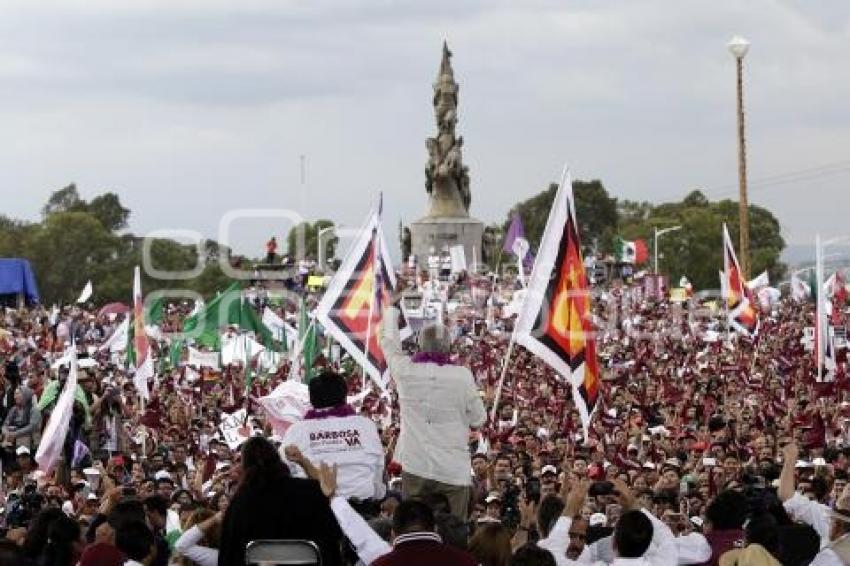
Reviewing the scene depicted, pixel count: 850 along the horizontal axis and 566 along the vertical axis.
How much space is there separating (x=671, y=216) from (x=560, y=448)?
111457mm

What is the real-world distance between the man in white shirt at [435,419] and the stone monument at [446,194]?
196 ft

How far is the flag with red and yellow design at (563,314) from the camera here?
15.5 metres

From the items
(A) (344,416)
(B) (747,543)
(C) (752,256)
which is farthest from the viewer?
(C) (752,256)

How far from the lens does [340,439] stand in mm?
10703

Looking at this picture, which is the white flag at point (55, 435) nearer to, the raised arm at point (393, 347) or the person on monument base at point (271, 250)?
the raised arm at point (393, 347)

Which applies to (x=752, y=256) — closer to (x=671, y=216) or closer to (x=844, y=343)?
(x=671, y=216)

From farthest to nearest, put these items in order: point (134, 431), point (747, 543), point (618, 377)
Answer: point (618, 377), point (134, 431), point (747, 543)

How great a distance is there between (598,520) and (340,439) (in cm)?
163

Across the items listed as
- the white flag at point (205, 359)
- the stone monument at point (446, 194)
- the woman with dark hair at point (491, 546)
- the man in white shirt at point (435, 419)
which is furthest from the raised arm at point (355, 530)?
the stone monument at point (446, 194)

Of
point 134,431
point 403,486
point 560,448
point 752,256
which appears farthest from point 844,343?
point 752,256

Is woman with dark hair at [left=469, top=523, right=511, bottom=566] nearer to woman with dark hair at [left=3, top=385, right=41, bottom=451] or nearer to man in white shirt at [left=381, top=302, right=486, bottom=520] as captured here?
man in white shirt at [left=381, top=302, right=486, bottom=520]

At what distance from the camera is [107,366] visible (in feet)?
109

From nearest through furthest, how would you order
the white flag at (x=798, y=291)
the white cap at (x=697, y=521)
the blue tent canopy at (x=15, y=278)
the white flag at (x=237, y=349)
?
the white cap at (x=697, y=521) < the white flag at (x=237, y=349) < the white flag at (x=798, y=291) < the blue tent canopy at (x=15, y=278)

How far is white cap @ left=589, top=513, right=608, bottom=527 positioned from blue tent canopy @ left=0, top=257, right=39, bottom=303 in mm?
43014
